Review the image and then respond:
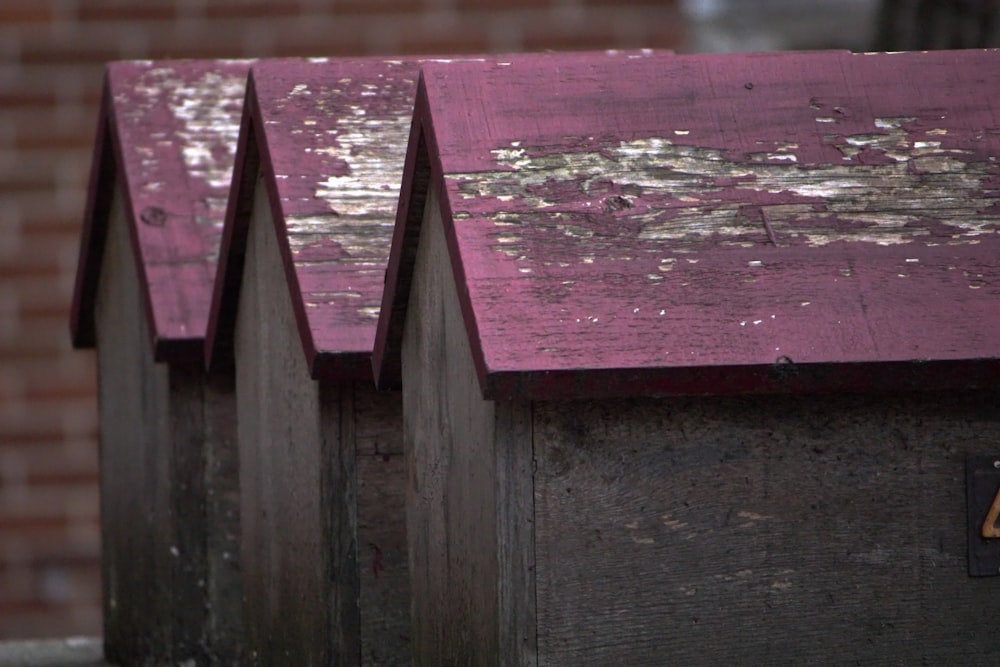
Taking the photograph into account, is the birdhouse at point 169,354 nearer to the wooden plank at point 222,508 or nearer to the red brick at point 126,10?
the wooden plank at point 222,508

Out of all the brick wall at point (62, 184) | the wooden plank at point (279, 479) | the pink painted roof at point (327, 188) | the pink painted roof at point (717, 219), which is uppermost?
the pink painted roof at point (717, 219)

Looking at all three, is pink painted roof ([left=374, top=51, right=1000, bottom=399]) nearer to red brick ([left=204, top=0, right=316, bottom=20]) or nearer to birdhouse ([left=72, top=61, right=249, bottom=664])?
birdhouse ([left=72, top=61, right=249, bottom=664])

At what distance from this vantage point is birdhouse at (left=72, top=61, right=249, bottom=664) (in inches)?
157

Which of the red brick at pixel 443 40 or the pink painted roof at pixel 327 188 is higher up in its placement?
the pink painted roof at pixel 327 188

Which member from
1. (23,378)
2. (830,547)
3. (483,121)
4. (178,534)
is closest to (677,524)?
(830,547)

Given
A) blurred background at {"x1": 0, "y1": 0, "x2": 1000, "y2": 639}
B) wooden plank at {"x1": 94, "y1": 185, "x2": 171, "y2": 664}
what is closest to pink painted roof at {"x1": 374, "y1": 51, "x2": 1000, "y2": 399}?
wooden plank at {"x1": 94, "y1": 185, "x2": 171, "y2": 664}

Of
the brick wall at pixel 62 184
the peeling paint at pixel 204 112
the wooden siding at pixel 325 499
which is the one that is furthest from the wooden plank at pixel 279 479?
the brick wall at pixel 62 184

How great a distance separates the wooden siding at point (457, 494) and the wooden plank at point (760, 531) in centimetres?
3

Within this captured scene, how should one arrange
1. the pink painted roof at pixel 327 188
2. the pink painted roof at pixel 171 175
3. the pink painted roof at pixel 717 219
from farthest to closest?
the pink painted roof at pixel 171 175 → the pink painted roof at pixel 327 188 → the pink painted roof at pixel 717 219

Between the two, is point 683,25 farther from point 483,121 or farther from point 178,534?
point 483,121

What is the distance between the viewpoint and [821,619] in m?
2.47

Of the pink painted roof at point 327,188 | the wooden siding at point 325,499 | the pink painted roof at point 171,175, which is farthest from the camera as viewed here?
the pink painted roof at point 171,175

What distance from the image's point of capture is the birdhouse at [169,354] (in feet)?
13.1

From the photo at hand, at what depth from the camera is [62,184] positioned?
24.1ft
